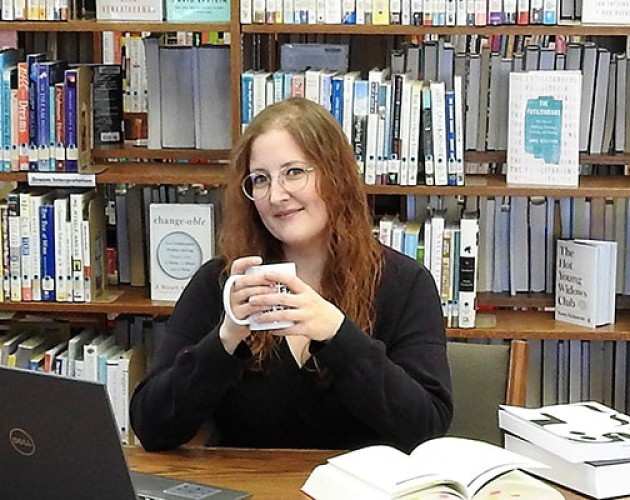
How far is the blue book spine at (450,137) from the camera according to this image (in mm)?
2969

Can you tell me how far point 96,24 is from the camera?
9.91 ft

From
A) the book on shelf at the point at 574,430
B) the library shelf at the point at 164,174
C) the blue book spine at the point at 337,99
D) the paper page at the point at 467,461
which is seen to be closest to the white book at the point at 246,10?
the blue book spine at the point at 337,99

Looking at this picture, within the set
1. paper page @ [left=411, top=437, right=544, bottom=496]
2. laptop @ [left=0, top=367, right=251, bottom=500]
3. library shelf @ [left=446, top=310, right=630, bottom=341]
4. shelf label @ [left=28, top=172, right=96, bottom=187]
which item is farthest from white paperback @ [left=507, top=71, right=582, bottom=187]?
laptop @ [left=0, top=367, right=251, bottom=500]

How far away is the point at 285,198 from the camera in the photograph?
2148mm

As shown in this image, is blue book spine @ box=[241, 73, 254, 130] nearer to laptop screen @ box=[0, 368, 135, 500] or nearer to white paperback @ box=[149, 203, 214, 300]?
white paperback @ box=[149, 203, 214, 300]

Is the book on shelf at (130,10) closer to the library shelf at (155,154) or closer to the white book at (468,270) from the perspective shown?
the library shelf at (155,154)

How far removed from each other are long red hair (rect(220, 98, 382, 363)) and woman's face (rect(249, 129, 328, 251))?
2 cm

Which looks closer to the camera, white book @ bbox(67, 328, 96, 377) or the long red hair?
the long red hair

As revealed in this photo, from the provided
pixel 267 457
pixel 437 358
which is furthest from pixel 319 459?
pixel 437 358

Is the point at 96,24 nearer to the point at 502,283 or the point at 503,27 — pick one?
the point at 503,27

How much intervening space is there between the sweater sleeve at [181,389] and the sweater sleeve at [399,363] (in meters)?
0.18

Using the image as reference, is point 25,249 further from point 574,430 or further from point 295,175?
point 574,430

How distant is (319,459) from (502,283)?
4.63 ft

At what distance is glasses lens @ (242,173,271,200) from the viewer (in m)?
2.18
